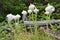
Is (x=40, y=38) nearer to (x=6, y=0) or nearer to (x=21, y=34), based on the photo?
(x=21, y=34)

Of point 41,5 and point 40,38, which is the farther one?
point 41,5

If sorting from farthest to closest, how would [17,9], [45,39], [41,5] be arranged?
[41,5]
[17,9]
[45,39]

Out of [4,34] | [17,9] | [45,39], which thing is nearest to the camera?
[45,39]

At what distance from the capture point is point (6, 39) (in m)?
5.63

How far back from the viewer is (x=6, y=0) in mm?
8688

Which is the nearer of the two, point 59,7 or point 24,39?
point 24,39

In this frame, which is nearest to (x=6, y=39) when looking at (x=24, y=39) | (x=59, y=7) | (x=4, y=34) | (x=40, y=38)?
(x=4, y=34)

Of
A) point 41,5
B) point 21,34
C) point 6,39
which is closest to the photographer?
point 21,34

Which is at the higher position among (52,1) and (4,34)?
(52,1)

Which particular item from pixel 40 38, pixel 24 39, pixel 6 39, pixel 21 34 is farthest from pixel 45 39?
pixel 6 39

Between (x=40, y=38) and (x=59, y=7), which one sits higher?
(x=59, y=7)

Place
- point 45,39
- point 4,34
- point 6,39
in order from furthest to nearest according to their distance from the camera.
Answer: point 4,34, point 6,39, point 45,39

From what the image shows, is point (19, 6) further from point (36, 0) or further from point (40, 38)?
point (40, 38)

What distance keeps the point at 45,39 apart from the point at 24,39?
531 millimetres
